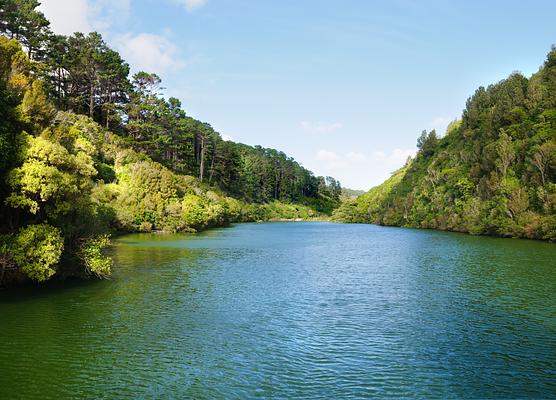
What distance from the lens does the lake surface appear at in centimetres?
1574

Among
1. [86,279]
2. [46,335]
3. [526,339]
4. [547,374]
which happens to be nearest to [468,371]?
[547,374]

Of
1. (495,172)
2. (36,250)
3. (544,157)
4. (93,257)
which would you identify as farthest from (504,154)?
(36,250)

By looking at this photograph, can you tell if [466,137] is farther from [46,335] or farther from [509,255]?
[46,335]

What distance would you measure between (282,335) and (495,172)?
8412 cm

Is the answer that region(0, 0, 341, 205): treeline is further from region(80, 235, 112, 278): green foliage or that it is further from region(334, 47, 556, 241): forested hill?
region(334, 47, 556, 241): forested hill

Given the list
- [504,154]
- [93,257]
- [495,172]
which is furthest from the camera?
[495,172]

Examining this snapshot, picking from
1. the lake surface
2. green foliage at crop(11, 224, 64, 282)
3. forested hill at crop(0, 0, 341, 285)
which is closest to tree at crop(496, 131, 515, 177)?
the lake surface

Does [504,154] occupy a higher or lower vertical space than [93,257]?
higher

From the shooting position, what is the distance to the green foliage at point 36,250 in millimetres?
26031

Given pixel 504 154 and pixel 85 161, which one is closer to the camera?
pixel 85 161

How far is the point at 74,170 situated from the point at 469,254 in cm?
4530

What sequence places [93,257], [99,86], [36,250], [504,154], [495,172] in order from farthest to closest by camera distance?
[99,86] < [495,172] < [504,154] < [93,257] < [36,250]

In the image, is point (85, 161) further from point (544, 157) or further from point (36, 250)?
point (544, 157)

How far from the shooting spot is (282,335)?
2172 centimetres
